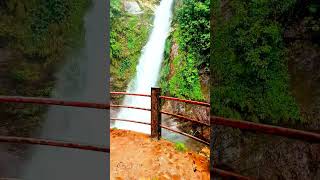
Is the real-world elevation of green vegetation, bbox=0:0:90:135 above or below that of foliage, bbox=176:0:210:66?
below

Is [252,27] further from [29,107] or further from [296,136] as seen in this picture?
[29,107]

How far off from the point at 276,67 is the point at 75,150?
1350 mm

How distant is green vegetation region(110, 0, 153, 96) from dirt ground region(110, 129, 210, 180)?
16.7 feet

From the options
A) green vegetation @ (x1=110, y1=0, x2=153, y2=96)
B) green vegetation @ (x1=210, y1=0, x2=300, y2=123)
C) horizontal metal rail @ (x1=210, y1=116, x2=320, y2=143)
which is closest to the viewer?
horizontal metal rail @ (x1=210, y1=116, x2=320, y2=143)

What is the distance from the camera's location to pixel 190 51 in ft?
27.1

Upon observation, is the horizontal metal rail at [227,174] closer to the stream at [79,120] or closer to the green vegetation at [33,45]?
the stream at [79,120]

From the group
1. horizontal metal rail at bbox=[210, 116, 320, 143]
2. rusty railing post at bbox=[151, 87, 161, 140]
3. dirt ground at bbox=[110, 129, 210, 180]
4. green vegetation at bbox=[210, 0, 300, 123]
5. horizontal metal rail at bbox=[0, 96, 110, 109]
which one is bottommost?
dirt ground at bbox=[110, 129, 210, 180]

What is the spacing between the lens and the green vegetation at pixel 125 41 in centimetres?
1007

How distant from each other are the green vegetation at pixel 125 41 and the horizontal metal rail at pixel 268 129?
28.5ft

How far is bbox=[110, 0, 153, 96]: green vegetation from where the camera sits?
1007 centimetres

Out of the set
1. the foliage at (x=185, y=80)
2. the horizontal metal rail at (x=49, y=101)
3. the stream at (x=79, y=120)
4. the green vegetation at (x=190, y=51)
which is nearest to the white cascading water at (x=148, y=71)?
the green vegetation at (x=190, y=51)

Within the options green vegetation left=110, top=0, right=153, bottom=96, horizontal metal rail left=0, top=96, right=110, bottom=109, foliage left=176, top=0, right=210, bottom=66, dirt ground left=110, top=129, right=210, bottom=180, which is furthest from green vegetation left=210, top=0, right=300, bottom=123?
green vegetation left=110, top=0, right=153, bottom=96

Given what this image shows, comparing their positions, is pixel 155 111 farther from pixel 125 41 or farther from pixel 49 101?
pixel 125 41

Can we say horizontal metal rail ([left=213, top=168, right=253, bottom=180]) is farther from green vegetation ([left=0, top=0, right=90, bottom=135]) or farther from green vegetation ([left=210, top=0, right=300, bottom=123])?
green vegetation ([left=0, top=0, right=90, bottom=135])
